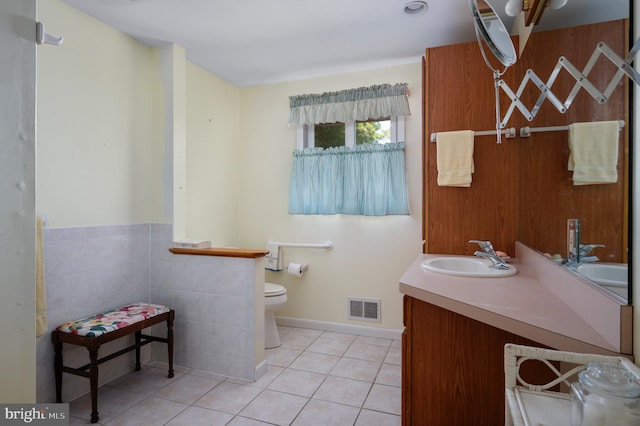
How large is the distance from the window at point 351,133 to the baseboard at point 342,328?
1640mm

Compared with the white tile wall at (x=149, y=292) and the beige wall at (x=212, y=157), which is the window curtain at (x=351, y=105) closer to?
the beige wall at (x=212, y=157)

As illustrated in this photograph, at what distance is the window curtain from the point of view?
288cm

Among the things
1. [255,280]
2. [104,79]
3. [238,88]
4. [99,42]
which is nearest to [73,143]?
[104,79]

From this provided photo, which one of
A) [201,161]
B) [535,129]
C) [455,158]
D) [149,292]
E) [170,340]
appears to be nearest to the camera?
[535,129]

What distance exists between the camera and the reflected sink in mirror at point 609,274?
88 cm

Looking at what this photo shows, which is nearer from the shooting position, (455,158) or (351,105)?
(455,158)

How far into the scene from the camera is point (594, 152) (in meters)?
1.12

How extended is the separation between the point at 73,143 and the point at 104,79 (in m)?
0.50

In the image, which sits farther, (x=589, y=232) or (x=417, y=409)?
(x=417, y=409)

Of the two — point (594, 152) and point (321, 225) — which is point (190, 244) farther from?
point (594, 152)

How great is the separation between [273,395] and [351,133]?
2167mm

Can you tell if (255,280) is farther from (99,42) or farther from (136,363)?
(99,42)

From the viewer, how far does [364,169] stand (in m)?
3.01

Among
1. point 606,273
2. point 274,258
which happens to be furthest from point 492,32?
point 274,258
